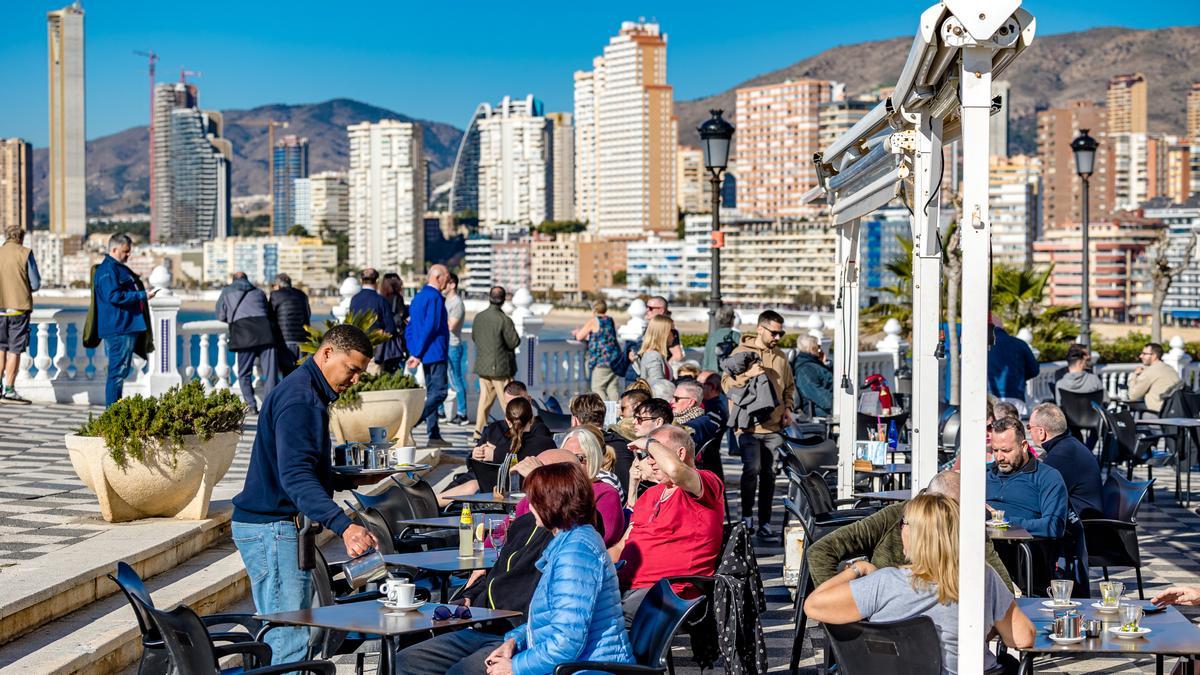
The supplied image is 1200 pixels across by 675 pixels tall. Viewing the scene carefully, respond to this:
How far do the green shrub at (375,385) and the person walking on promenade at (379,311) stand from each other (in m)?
0.94

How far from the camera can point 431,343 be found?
1416cm

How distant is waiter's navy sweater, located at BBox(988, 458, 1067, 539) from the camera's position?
23.2ft

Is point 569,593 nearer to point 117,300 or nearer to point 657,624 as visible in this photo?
point 657,624

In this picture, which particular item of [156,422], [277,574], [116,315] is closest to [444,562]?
[277,574]

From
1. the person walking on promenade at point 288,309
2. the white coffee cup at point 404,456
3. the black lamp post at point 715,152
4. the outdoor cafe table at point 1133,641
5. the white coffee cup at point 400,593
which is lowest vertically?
the outdoor cafe table at point 1133,641

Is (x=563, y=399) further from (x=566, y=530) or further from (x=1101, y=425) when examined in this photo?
(x=566, y=530)

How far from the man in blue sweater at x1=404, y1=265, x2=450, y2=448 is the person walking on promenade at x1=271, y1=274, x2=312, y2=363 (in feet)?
3.45

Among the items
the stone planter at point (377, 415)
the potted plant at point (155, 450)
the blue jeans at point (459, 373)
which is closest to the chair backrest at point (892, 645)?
the potted plant at point (155, 450)

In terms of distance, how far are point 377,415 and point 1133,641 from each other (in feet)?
26.4

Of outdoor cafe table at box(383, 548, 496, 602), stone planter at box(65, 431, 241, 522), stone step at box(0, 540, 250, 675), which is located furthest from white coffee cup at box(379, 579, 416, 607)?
stone planter at box(65, 431, 241, 522)

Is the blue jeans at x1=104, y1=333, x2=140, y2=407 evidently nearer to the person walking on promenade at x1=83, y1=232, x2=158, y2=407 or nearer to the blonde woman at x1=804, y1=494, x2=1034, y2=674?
the person walking on promenade at x1=83, y1=232, x2=158, y2=407

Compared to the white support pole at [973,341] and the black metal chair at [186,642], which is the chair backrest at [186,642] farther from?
the white support pole at [973,341]

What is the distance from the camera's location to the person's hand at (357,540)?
491 cm

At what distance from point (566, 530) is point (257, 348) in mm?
10141
